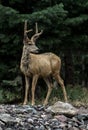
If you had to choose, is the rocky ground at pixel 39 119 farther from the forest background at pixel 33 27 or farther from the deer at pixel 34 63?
the forest background at pixel 33 27

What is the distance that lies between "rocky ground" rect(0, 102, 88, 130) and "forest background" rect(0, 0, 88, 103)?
2929 millimetres

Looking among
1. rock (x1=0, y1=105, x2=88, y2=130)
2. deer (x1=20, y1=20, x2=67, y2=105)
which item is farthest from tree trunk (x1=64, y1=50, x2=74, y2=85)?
rock (x1=0, y1=105, x2=88, y2=130)

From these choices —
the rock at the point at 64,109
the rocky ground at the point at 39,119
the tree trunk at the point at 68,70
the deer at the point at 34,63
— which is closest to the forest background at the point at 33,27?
the tree trunk at the point at 68,70

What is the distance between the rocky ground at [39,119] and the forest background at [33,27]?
293 centimetres

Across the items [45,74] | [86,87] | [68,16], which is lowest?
[86,87]

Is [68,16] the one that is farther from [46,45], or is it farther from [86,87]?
[86,87]

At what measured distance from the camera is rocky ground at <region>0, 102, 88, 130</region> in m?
11.2

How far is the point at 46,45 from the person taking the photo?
51.5 feet

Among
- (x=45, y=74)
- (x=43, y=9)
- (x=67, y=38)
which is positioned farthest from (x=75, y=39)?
(x=45, y=74)

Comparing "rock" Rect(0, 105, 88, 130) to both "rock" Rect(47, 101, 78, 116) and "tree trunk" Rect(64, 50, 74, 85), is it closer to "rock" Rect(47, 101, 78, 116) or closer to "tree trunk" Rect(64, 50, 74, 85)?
"rock" Rect(47, 101, 78, 116)

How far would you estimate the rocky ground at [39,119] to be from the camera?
1121 centimetres

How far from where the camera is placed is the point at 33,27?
15.2 m

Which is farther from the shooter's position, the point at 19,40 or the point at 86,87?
the point at 86,87

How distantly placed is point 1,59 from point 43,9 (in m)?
2.24
